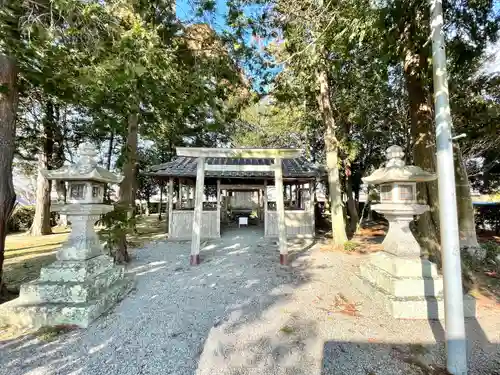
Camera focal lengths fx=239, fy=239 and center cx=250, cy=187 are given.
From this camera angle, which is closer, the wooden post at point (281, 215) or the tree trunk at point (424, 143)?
the tree trunk at point (424, 143)

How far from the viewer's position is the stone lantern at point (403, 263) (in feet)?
9.86

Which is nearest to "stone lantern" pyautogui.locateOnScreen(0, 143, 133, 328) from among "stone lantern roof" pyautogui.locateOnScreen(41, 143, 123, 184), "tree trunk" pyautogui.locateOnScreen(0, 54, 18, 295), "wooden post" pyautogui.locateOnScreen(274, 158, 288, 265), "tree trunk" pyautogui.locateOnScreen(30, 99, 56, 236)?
"stone lantern roof" pyautogui.locateOnScreen(41, 143, 123, 184)

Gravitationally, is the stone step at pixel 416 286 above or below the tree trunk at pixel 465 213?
below

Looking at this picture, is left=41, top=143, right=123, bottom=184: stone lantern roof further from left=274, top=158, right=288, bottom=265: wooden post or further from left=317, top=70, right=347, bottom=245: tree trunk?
left=317, top=70, right=347, bottom=245: tree trunk

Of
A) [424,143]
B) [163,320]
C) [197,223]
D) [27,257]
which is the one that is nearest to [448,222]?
[424,143]

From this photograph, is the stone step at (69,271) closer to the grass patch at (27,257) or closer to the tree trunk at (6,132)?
the tree trunk at (6,132)

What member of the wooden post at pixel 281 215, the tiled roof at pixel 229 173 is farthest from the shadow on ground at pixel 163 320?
the tiled roof at pixel 229 173

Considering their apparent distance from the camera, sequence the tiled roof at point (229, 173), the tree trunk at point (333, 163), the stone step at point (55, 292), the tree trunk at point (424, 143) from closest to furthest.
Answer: the stone step at point (55, 292) < the tree trunk at point (424, 143) < the tree trunk at point (333, 163) < the tiled roof at point (229, 173)

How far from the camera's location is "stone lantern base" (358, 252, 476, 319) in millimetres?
2994

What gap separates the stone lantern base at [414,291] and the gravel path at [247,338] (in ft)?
0.51

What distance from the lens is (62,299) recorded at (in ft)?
9.80

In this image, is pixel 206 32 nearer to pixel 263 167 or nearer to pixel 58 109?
pixel 263 167

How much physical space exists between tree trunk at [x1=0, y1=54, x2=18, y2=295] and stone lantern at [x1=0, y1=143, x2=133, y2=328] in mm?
877

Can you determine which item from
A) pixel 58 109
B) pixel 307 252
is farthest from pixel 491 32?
pixel 58 109
